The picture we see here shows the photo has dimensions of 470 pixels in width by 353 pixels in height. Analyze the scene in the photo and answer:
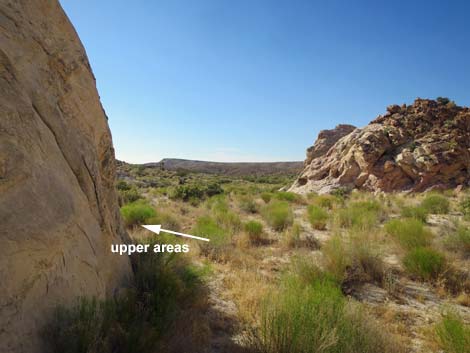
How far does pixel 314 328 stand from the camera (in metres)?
2.27

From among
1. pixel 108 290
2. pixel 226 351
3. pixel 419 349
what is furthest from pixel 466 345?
pixel 108 290

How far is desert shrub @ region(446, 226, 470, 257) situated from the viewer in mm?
5538

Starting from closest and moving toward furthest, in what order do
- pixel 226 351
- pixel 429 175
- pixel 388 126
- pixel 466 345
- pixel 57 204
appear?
pixel 57 204, pixel 466 345, pixel 226 351, pixel 429 175, pixel 388 126

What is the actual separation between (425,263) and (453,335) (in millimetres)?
2374

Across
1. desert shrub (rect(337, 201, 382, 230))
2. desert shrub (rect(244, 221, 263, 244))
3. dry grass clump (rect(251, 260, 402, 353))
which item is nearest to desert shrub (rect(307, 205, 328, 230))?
desert shrub (rect(337, 201, 382, 230))

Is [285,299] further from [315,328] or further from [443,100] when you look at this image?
[443,100]

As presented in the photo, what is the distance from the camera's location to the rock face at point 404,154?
51.0 feet

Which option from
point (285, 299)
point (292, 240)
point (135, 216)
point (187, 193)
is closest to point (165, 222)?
point (135, 216)

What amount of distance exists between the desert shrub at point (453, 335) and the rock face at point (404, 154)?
1489 centimetres

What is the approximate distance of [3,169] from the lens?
5.73 feet

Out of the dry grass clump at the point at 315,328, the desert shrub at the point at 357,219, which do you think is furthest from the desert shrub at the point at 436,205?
the dry grass clump at the point at 315,328

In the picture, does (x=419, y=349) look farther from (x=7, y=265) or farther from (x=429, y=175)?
(x=429, y=175)

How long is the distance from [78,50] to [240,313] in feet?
12.0

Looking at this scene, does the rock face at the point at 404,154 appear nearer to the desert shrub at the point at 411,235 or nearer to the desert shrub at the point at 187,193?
the desert shrub at the point at 187,193
